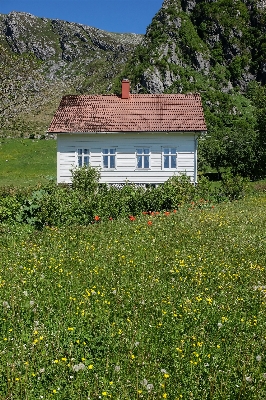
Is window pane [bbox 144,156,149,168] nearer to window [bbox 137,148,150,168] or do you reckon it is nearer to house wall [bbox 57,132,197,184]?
window [bbox 137,148,150,168]

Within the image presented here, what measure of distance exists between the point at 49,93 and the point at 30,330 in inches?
666

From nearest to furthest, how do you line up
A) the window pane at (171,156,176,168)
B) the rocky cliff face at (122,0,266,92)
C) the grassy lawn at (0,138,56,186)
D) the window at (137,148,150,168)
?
the window pane at (171,156,176,168), the window at (137,148,150,168), the grassy lawn at (0,138,56,186), the rocky cliff face at (122,0,266,92)

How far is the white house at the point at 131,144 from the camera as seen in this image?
26.3 metres

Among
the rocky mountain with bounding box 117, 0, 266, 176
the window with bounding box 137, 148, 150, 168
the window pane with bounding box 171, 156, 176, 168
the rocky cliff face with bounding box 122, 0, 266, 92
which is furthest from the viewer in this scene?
the rocky cliff face with bounding box 122, 0, 266, 92

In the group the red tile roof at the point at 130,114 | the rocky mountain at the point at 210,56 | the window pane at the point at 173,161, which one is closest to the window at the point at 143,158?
the red tile roof at the point at 130,114

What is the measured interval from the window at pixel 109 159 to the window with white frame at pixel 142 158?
1448 mm

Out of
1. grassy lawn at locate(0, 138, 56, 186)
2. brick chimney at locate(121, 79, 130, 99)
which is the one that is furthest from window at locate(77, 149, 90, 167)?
grassy lawn at locate(0, 138, 56, 186)

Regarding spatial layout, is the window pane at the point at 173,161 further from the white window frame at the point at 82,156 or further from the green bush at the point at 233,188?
the green bush at the point at 233,188

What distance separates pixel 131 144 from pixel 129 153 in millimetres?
530

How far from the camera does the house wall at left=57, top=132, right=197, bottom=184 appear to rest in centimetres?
2633

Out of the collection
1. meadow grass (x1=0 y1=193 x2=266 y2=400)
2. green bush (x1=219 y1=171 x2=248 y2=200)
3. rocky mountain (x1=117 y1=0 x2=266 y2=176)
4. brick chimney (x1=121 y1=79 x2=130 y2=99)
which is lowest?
meadow grass (x1=0 y1=193 x2=266 y2=400)

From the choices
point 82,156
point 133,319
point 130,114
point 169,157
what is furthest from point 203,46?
point 133,319

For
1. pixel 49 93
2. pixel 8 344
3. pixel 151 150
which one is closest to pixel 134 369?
pixel 8 344

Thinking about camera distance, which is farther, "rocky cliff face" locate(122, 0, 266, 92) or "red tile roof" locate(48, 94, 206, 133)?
"rocky cliff face" locate(122, 0, 266, 92)
